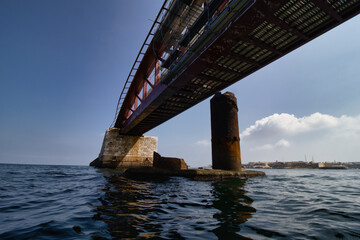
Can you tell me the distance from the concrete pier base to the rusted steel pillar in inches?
767

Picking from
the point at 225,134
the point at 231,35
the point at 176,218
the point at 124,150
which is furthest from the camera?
the point at 124,150

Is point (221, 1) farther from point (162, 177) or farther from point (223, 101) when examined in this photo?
point (162, 177)

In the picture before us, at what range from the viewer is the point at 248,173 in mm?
8445

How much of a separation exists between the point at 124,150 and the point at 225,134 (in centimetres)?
2269

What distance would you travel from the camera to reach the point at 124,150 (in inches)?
1086

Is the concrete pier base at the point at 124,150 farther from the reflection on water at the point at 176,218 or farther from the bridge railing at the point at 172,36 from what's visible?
the reflection on water at the point at 176,218

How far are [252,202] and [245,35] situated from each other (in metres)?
6.52

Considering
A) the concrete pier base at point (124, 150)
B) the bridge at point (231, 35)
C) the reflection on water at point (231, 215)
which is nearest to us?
the reflection on water at point (231, 215)

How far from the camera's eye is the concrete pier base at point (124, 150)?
86.3 ft

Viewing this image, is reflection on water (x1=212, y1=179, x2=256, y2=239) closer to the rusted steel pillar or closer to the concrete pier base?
the rusted steel pillar

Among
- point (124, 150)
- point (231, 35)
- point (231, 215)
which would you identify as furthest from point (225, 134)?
point (124, 150)

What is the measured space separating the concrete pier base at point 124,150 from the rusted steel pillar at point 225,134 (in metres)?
19.5

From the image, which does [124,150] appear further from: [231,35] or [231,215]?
[231,215]

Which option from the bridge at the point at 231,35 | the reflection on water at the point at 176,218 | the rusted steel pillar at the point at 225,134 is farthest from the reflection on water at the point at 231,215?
the bridge at the point at 231,35
